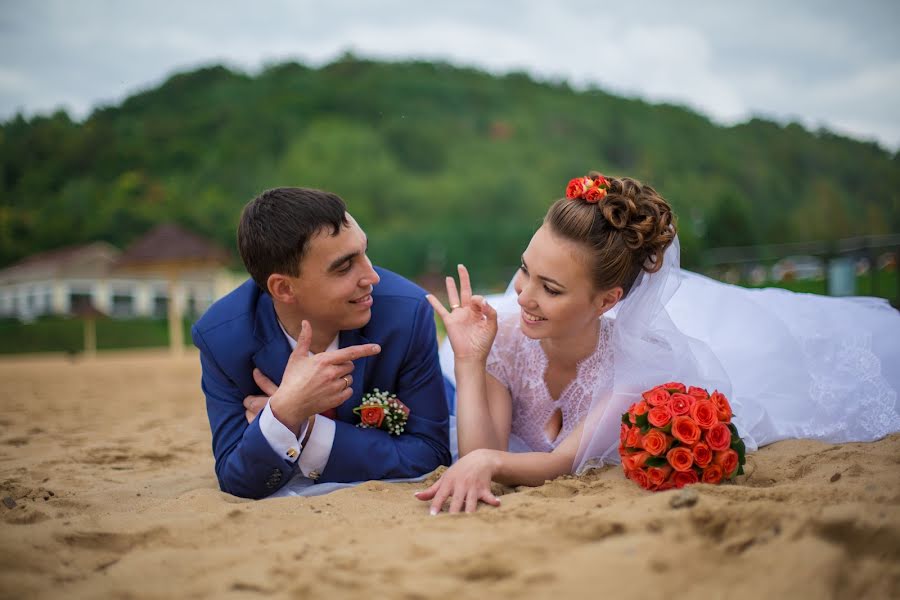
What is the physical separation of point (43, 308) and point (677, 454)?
2138 centimetres

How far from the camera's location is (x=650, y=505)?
7.01 ft

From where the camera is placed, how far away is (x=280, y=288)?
9.96ft

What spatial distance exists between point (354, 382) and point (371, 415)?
174 mm

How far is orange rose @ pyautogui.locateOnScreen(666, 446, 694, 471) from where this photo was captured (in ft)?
8.45

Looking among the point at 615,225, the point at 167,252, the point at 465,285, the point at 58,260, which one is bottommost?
the point at 465,285

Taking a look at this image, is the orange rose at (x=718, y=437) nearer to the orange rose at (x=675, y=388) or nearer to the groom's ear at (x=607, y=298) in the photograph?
the orange rose at (x=675, y=388)

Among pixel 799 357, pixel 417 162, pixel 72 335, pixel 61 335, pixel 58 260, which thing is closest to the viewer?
pixel 799 357

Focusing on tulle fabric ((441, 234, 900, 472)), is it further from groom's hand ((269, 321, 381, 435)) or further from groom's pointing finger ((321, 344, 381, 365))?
groom's hand ((269, 321, 381, 435))

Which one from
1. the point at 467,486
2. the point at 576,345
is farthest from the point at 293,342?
the point at 576,345

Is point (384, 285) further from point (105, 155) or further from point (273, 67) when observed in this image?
point (273, 67)

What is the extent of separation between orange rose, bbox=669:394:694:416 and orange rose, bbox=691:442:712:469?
0.15 m

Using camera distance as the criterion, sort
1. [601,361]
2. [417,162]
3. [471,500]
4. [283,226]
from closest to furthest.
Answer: [471,500] → [283,226] → [601,361] → [417,162]

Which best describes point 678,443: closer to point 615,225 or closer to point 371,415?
point 615,225

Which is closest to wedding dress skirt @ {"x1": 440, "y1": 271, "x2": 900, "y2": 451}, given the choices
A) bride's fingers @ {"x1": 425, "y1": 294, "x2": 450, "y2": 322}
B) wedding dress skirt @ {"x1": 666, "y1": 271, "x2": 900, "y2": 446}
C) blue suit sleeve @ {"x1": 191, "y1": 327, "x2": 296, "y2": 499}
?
wedding dress skirt @ {"x1": 666, "y1": 271, "x2": 900, "y2": 446}
